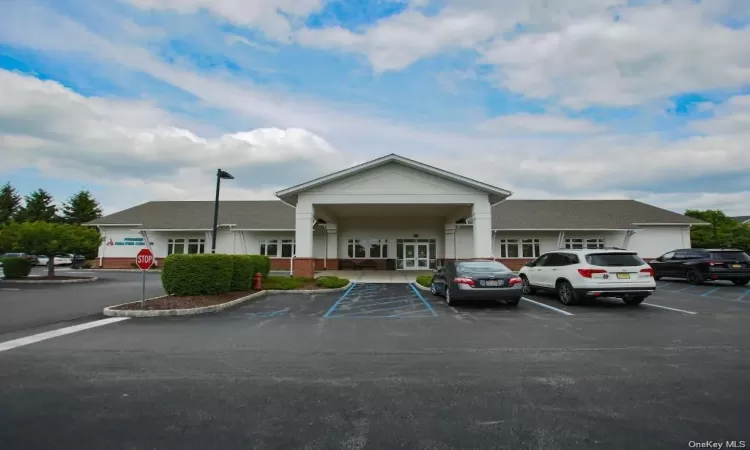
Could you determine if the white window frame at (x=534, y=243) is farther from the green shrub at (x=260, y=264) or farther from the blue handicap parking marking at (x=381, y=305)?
the green shrub at (x=260, y=264)

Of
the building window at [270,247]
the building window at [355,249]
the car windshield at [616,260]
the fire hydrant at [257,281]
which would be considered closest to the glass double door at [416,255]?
the building window at [355,249]

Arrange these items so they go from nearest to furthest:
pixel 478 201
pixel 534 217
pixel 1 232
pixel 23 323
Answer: pixel 23 323 < pixel 478 201 < pixel 1 232 < pixel 534 217

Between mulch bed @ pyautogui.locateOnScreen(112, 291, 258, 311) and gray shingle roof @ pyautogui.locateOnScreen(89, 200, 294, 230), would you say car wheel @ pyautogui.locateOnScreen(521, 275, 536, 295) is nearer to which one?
mulch bed @ pyautogui.locateOnScreen(112, 291, 258, 311)

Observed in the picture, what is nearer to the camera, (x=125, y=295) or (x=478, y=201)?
(x=125, y=295)

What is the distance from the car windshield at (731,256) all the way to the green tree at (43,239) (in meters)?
33.2

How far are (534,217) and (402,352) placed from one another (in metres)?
29.6

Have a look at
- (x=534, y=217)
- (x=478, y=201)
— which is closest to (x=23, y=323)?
(x=478, y=201)

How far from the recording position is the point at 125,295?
585 inches

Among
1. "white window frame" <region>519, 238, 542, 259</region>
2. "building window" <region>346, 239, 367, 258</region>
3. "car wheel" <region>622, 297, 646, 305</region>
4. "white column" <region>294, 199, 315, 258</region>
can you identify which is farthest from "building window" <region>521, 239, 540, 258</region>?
"car wheel" <region>622, 297, 646, 305</region>

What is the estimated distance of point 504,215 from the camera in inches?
1310

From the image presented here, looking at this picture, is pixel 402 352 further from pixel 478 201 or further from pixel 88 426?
pixel 478 201

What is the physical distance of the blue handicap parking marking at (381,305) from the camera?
33.9 feet

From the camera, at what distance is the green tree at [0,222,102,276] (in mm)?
21891

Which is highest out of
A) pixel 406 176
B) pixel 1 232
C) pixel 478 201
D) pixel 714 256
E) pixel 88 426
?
pixel 406 176
